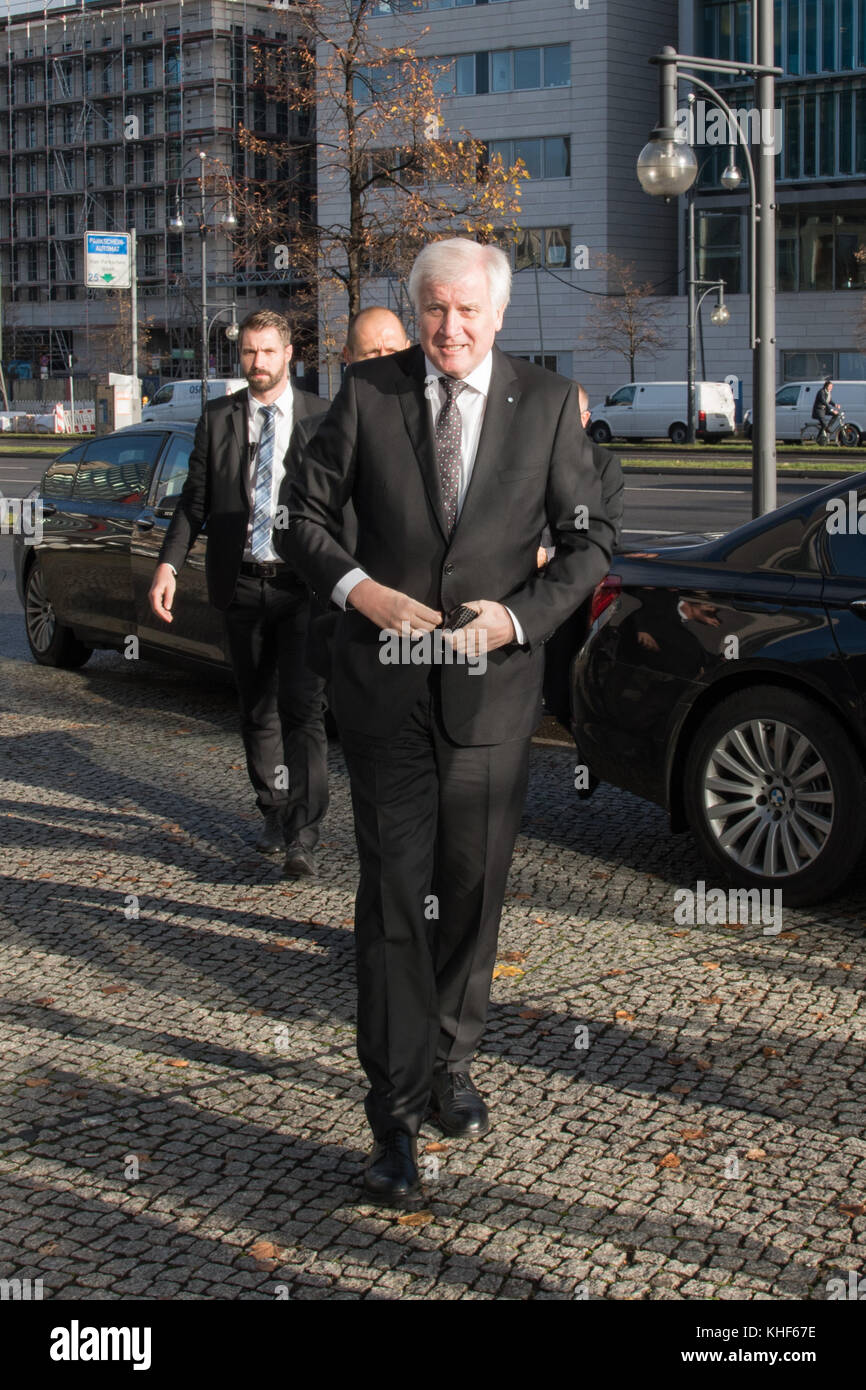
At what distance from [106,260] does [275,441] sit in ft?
98.1

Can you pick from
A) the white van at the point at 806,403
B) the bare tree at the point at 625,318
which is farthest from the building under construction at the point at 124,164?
the white van at the point at 806,403

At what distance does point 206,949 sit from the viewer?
5.53 meters

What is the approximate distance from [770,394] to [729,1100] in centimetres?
789

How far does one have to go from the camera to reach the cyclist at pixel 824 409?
142 feet

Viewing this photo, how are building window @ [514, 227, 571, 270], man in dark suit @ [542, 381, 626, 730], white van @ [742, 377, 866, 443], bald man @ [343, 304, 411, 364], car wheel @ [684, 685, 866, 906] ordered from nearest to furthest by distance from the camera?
car wheel @ [684, 685, 866, 906] < bald man @ [343, 304, 411, 364] < man in dark suit @ [542, 381, 626, 730] < white van @ [742, 377, 866, 443] < building window @ [514, 227, 571, 270]

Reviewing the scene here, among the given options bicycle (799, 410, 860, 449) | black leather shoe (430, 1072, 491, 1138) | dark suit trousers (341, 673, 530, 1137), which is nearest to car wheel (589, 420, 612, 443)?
bicycle (799, 410, 860, 449)

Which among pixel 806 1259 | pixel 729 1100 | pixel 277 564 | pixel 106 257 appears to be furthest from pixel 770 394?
pixel 106 257

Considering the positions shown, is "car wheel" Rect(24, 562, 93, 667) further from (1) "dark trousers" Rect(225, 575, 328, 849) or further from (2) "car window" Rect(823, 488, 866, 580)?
(2) "car window" Rect(823, 488, 866, 580)

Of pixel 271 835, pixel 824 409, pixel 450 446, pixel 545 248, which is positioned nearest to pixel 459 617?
pixel 450 446

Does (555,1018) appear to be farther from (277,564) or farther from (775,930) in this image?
(277,564)

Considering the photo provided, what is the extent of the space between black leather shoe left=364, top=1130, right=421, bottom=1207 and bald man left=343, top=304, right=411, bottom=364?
3355 millimetres

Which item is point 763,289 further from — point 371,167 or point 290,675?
point 371,167

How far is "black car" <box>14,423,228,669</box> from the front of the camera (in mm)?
9461
